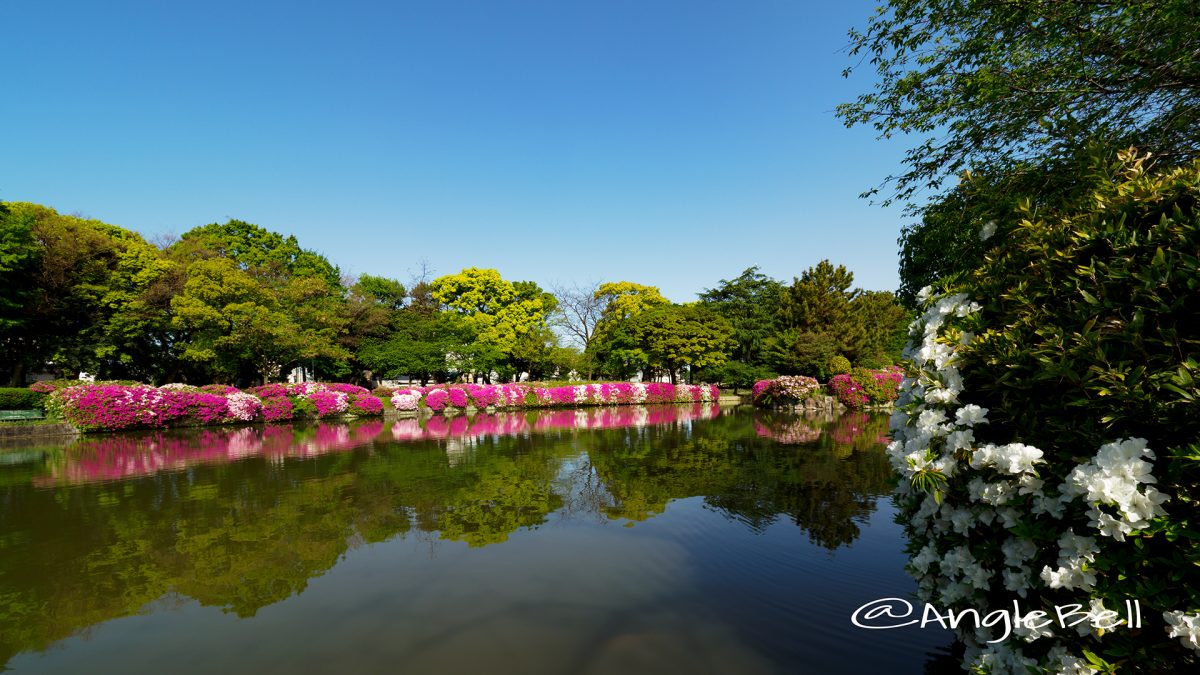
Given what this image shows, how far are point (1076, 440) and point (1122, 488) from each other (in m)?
0.30

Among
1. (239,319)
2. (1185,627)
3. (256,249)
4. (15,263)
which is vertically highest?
(256,249)

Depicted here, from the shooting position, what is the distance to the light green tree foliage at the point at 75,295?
19.8m

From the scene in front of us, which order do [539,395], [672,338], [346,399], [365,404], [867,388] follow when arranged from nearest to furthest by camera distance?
1. [346,399]
2. [365,404]
3. [867,388]
4. [539,395]
5. [672,338]

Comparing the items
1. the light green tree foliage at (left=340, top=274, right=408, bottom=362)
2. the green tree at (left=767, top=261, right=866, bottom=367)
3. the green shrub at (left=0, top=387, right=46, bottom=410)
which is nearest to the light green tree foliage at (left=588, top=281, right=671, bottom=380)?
the green tree at (left=767, top=261, right=866, bottom=367)

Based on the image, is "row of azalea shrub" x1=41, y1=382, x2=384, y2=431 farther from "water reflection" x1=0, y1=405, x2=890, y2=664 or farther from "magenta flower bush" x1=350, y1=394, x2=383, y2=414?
"water reflection" x1=0, y1=405, x2=890, y2=664

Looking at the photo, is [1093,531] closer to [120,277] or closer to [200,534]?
[200,534]

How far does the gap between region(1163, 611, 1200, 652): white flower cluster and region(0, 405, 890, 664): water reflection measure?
11.4 ft

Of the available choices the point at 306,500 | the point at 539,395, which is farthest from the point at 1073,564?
the point at 539,395

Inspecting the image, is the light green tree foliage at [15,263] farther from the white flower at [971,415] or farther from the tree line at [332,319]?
the white flower at [971,415]

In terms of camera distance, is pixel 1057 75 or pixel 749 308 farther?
pixel 749 308

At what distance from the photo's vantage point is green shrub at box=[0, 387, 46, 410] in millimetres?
15266

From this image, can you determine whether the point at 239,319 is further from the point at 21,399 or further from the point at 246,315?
the point at 21,399

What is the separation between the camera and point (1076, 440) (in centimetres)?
187

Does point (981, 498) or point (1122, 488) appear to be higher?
point (1122, 488)
